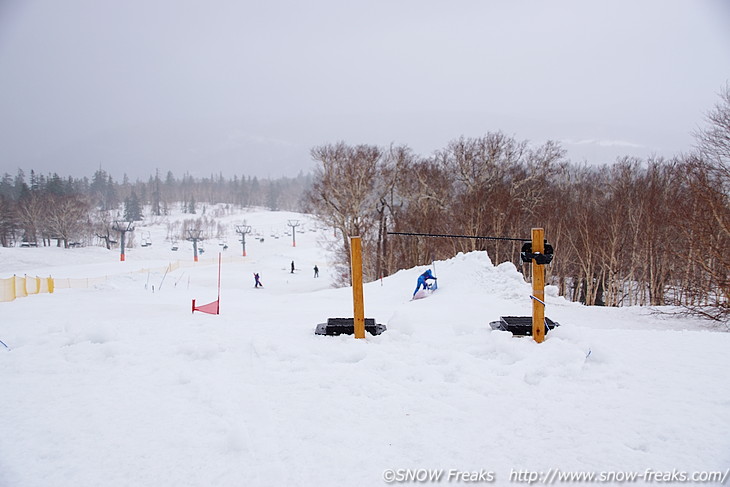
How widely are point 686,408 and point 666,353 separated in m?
1.82

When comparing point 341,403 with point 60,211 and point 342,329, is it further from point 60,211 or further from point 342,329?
point 60,211

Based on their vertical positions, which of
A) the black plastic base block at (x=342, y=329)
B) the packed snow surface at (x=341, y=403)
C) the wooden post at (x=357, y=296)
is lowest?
the packed snow surface at (x=341, y=403)

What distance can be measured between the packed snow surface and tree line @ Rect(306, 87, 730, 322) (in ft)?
67.9

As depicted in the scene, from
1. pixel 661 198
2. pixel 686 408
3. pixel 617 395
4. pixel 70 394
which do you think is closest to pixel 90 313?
pixel 70 394

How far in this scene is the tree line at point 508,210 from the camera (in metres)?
23.8

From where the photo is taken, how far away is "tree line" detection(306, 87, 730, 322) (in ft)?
78.1

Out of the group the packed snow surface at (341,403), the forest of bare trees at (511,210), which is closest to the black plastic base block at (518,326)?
the packed snow surface at (341,403)

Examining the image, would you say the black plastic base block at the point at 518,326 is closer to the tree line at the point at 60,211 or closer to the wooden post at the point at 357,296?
the wooden post at the point at 357,296

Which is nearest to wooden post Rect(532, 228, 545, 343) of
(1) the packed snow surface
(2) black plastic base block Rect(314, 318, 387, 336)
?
(1) the packed snow surface

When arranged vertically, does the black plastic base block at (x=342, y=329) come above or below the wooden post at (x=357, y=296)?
below

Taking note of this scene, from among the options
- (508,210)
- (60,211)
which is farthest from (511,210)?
(60,211)

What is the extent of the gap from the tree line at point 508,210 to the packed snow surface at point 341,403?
20693mm

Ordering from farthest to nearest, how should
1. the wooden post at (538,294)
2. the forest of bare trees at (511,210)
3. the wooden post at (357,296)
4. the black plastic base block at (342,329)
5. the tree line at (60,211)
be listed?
the tree line at (60,211)
the forest of bare trees at (511,210)
the black plastic base block at (342,329)
the wooden post at (357,296)
the wooden post at (538,294)

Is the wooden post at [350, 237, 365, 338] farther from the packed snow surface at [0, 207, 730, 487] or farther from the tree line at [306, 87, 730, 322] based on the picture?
the tree line at [306, 87, 730, 322]
